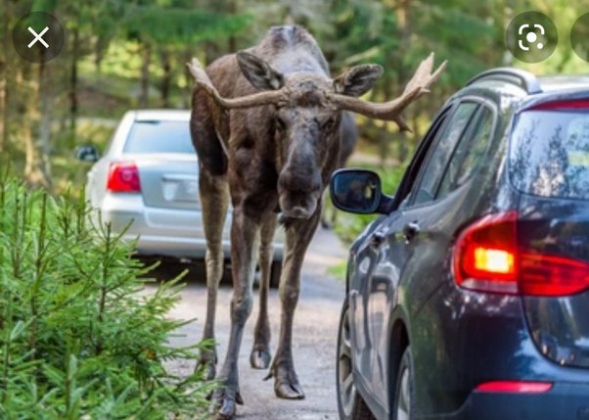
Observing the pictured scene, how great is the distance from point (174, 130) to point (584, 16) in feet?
85.3

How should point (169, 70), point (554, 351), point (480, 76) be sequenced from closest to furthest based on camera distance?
point (554, 351) → point (480, 76) → point (169, 70)

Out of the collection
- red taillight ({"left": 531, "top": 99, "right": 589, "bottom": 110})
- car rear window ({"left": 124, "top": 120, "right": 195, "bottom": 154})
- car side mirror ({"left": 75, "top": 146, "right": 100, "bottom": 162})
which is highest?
red taillight ({"left": 531, "top": 99, "right": 589, "bottom": 110})

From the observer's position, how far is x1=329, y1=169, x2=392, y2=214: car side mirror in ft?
26.1

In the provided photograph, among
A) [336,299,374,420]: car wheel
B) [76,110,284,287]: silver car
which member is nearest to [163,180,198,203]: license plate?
[76,110,284,287]: silver car

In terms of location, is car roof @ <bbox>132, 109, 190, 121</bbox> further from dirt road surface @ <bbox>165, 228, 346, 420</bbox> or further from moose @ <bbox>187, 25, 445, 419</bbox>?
moose @ <bbox>187, 25, 445, 419</bbox>

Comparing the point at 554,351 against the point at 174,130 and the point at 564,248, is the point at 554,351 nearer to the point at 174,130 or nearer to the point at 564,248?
the point at 564,248

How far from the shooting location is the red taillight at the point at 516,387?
17.8 ft

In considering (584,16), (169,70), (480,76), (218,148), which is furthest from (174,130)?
(584,16)

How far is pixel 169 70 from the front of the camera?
40.4 meters

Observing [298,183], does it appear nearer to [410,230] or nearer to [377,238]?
[377,238]

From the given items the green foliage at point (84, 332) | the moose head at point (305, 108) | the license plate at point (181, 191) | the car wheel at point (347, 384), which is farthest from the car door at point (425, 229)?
the license plate at point (181, 191)

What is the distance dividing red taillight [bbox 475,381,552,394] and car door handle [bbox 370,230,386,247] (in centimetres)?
210

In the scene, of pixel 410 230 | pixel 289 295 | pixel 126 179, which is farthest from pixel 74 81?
pixel 410 230

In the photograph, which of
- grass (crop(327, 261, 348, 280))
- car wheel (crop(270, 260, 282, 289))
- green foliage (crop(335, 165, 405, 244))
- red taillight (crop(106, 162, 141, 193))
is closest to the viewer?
red taillight (crop(106, 162, 141, 193))
